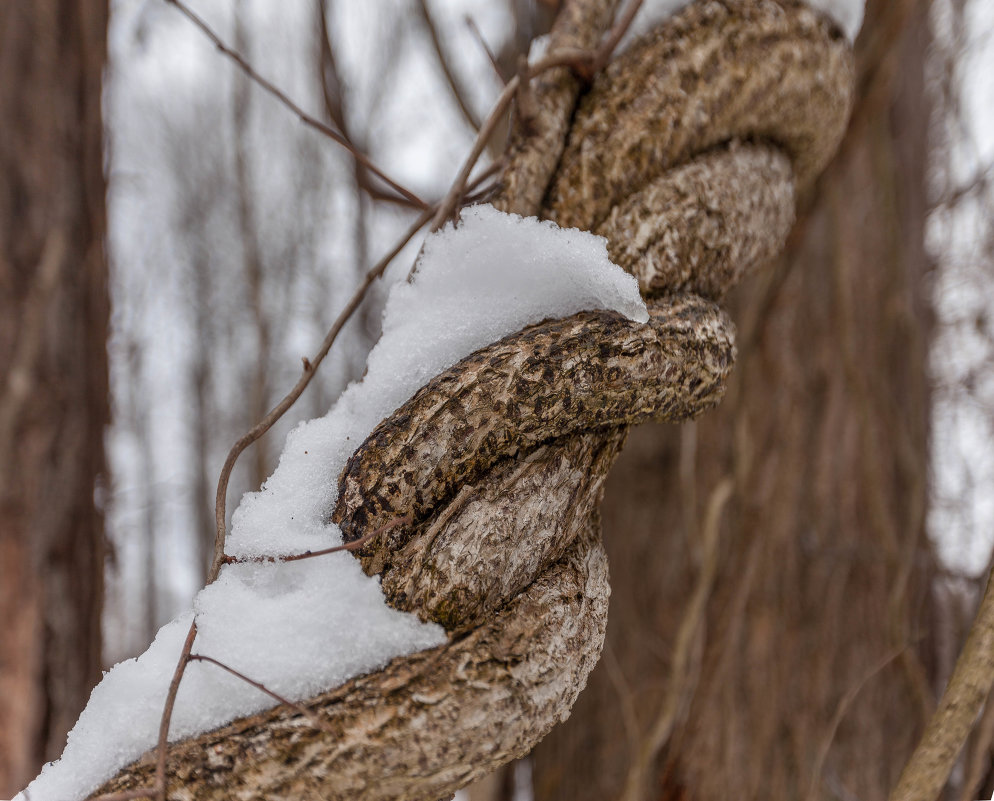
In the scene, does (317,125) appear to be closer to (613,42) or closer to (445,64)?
(613,42)

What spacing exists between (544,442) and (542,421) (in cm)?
3

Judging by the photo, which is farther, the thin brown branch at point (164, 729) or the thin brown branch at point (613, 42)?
the thin brown branch at point (613, 42)

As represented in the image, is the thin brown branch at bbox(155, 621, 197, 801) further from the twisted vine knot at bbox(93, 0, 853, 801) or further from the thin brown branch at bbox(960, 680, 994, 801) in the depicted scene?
the thin brown branch at bbox(960, 680, 994, 801)

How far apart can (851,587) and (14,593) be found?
1.55 metres

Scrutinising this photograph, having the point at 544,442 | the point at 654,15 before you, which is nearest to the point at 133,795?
the point at 544,442

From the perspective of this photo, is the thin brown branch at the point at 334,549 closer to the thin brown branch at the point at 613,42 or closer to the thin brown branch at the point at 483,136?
the thin brown branch at the point at 483,136

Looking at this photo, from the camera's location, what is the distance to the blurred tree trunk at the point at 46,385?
3.23 feet

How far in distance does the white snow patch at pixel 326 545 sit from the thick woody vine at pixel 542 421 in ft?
0.05

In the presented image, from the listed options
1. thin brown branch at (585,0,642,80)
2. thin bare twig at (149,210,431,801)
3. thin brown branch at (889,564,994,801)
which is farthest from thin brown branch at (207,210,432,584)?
thin brown branch at (889,564,994,801)

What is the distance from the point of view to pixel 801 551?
1.24 metres

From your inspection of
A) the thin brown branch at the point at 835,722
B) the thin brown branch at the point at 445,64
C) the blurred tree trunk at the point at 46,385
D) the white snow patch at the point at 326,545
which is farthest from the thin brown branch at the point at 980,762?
the blurred tree trunk at the point at 46,385

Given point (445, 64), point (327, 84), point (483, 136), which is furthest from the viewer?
point (445, 64)

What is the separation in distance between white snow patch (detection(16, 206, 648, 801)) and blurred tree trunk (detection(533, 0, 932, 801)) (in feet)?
2.62

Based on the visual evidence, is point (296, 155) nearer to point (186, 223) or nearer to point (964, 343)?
point (186, 223)
